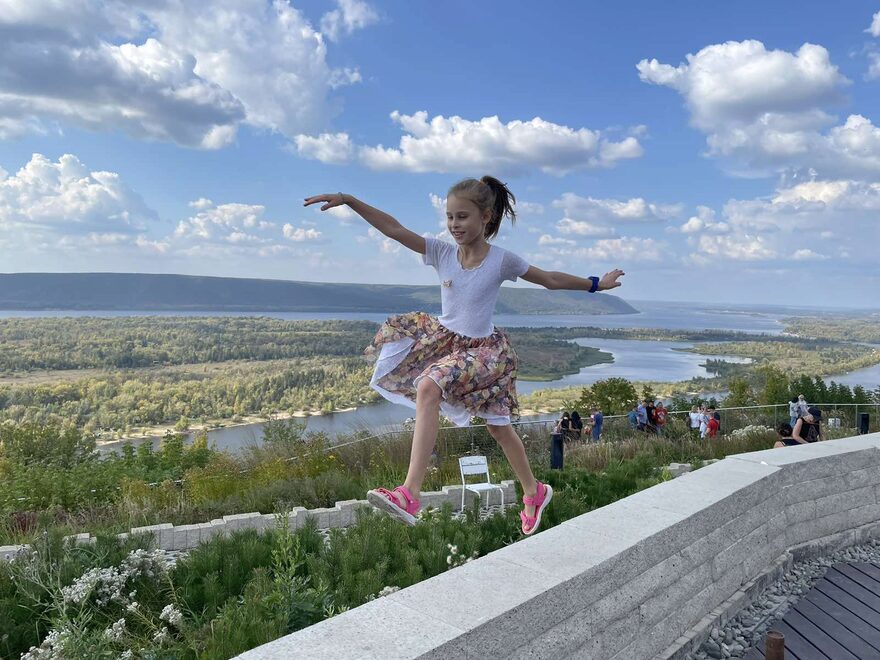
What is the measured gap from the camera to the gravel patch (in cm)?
338

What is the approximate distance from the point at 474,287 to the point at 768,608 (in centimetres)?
255

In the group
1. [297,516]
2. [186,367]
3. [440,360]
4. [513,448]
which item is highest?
[440,360]

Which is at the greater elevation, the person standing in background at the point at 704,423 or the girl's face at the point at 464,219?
the girl's face at the point at 464,219

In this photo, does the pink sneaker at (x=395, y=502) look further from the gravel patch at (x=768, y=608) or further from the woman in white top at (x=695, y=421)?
the woman in white top at (x=695, y=421)

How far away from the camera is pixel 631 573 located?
285cm

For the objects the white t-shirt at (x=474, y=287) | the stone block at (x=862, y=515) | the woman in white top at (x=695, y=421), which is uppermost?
the white t-shirt at (x=474, y=287)

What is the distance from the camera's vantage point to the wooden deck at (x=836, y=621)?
3.28 metres

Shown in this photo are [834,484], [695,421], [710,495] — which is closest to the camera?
[710,495]

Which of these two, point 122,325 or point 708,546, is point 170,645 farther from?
point 122,325

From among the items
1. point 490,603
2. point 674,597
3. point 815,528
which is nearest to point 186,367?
point 815,528

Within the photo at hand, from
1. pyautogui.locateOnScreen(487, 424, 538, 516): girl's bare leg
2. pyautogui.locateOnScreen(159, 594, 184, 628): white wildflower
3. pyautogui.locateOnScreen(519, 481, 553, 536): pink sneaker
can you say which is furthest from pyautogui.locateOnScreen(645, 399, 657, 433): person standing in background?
pyautogui.locateOnScreen(159, 594, 184, 628): white wildflower

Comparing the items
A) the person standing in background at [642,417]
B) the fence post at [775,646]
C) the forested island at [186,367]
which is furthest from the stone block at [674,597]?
the forested island at [186,367]

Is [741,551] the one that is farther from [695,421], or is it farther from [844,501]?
[695,421]

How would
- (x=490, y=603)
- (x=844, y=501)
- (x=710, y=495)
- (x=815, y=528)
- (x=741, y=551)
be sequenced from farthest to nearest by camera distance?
(x=844, y=501), (x=815, y=528), (x=741, y=551), (x=710, y=495), (x=490, y=603)
